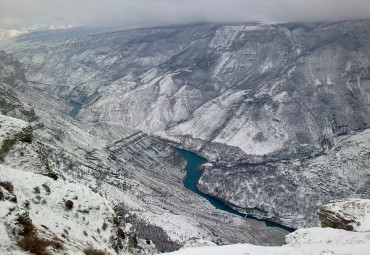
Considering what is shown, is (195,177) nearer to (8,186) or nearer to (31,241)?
(8,186)

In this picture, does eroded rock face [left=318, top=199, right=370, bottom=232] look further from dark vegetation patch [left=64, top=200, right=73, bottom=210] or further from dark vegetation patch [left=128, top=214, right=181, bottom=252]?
dark vegetation patch [left=64, top=200, right=73, bottom=210]

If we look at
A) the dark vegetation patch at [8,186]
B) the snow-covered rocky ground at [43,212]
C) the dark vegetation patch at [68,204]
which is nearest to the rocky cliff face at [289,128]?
the snow-covered rocky ground at [43,212]

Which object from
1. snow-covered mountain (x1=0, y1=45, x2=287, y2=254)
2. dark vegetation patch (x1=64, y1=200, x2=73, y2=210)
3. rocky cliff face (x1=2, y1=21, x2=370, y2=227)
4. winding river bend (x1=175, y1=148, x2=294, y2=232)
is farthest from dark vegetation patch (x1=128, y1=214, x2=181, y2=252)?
rocky cliff face (x1=2, y1=21, x2=370, y2=227)

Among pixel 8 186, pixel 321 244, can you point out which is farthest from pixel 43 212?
pixel 321 244

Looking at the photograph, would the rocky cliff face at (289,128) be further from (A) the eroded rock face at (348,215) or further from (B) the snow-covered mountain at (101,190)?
(A) the eroded rock face at (348,215)

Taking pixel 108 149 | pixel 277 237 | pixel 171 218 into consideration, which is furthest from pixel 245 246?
pixel 108 149

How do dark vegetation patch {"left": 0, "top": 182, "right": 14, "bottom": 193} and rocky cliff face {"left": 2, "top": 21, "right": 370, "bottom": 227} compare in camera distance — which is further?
rocky cliff face {"left": 2, "top": 21, "right": 370, "bottom": 227}

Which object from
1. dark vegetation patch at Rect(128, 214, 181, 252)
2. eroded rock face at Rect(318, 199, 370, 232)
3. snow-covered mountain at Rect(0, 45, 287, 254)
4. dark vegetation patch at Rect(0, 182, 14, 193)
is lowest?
dark vegetation patch at Rect(128, 214, 181, 252)
